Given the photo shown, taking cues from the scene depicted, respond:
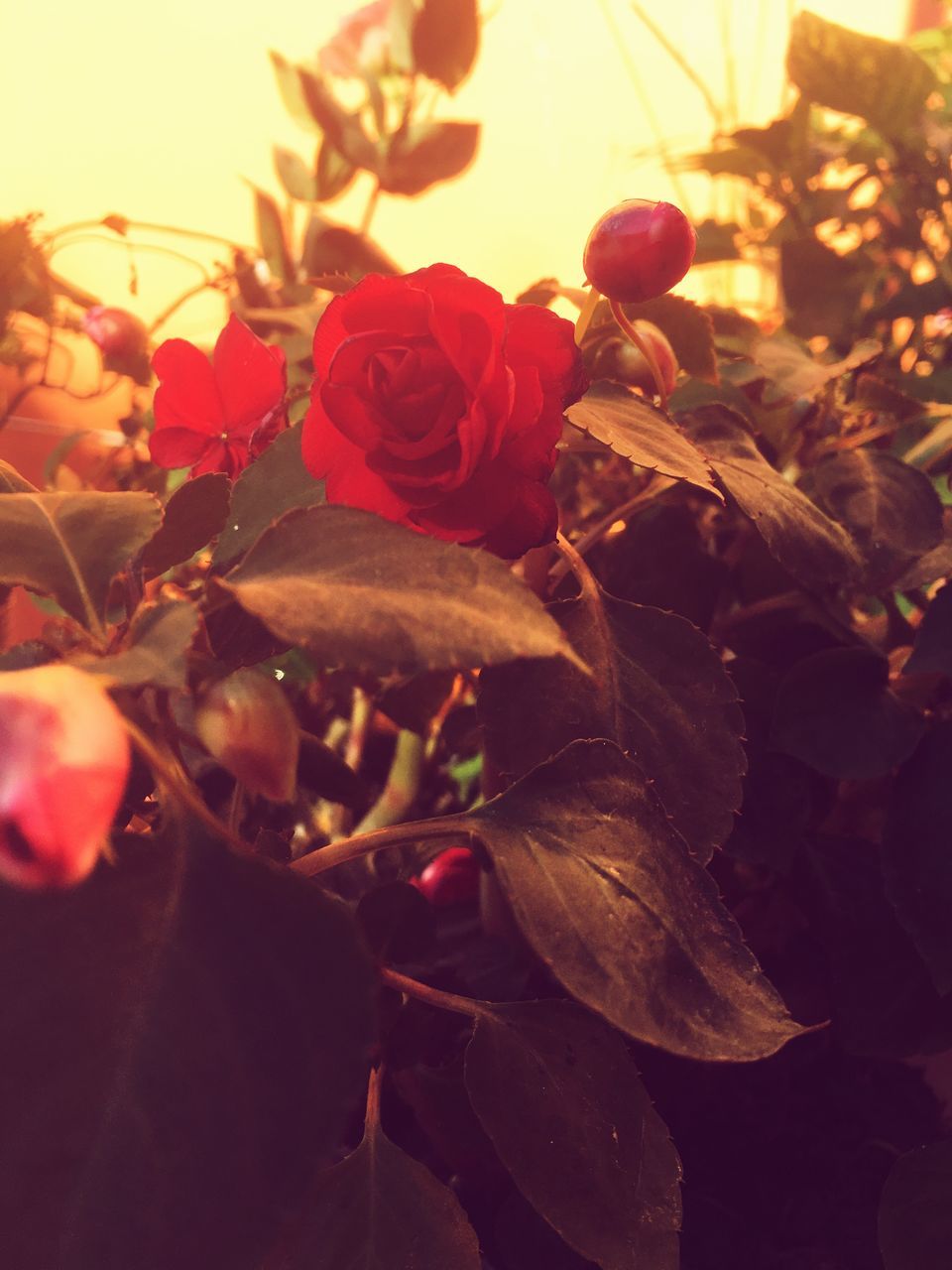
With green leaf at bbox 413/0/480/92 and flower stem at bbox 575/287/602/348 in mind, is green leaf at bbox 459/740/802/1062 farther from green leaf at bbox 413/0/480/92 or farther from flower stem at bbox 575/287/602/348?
green leaf at bbox 413/0/480/92

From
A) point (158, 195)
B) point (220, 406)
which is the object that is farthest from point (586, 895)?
point (158, 195)

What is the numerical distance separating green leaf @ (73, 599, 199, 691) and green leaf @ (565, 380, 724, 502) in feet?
0.41

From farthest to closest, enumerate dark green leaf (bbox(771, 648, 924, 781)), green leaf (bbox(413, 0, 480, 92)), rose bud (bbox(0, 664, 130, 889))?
green leaf (bbox(413, 0, 480, 92)), dark green leaf (bbox(771, 648, 924, 781)), rose bud (bbox(0, 664, 130, 889))

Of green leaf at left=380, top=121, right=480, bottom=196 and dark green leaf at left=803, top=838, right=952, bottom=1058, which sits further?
green leaf at left=380, top=121, right=480, bottom=196

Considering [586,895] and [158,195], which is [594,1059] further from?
[158,195]

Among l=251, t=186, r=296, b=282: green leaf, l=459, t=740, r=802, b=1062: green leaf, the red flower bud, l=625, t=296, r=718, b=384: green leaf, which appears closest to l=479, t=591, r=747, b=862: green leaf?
l=459, t=740, r=802, b=1062: green leaf

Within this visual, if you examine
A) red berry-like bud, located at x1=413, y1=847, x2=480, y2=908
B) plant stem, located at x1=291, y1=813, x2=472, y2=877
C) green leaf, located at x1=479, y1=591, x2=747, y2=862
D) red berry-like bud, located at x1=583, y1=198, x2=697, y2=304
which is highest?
red berry-like bud, located at x1=583, y1=198, x2=697, y2=304

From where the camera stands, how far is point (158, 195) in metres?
0.81

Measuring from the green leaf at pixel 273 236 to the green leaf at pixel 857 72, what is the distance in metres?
0.39

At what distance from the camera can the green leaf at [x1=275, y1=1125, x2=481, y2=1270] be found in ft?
0.73

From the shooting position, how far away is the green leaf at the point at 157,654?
6.3 inches

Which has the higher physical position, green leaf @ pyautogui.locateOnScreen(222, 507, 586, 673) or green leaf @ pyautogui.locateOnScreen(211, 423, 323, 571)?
green leaf @ pyautogui.locateOnScreen(222, 507, 586, 673)

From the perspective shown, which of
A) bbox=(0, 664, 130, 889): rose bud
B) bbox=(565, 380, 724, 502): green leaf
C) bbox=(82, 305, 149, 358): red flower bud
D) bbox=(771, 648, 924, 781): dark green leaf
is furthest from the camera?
bbox=(82, 305, 149, 358): red flower bud

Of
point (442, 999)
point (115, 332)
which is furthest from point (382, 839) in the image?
point (115, 332)
